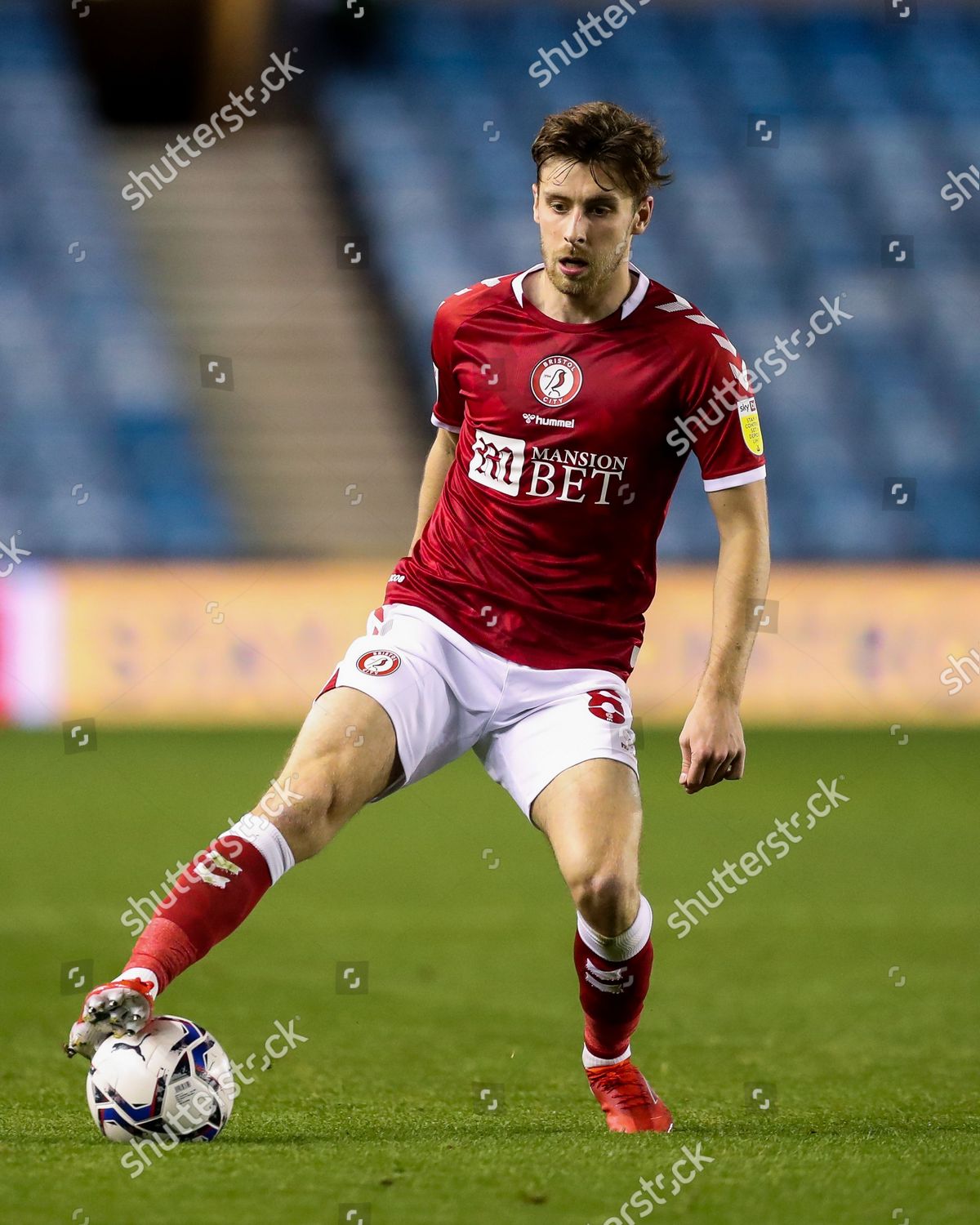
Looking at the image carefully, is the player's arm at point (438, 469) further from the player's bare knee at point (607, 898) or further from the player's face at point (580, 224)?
the player's bare knee at point (607, 898)

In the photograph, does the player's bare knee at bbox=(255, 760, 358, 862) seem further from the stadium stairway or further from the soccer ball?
the stadium stairway

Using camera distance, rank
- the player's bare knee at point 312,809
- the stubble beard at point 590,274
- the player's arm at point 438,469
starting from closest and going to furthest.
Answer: the player's bare knee at point 312,809 → the stubble beard at point 590,274 → the player's arm at point 438,469

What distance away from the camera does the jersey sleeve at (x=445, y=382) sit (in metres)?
4.42

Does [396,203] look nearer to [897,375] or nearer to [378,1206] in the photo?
[897,375]

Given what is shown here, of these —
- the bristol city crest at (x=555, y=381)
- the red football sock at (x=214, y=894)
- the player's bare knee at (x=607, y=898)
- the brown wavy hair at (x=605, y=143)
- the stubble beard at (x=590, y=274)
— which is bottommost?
the player's bare knee at (x=607, y=898)

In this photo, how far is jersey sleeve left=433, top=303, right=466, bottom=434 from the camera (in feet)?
14.5

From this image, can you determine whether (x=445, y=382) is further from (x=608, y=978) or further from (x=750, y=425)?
(x=608, y=978)

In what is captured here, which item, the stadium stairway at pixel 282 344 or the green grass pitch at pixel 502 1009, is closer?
the green grass pitch at pixel 502 1009

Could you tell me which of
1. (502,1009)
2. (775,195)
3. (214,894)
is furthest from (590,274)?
(775,195)

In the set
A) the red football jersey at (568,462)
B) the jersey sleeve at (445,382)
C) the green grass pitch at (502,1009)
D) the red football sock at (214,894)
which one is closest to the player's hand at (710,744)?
the red football jersey at (568,462)

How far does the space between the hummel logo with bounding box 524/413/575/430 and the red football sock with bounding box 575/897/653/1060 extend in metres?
1.17

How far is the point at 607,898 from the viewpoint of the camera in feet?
12.8

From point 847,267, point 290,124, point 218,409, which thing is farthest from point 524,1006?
point 290,124

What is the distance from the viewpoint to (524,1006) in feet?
18.8
